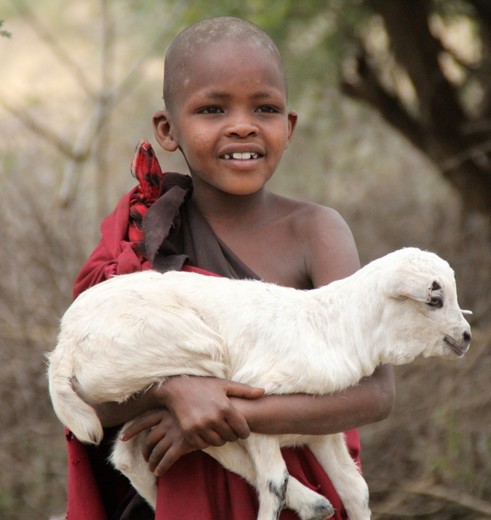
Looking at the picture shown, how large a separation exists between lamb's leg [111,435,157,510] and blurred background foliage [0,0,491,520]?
292 cm

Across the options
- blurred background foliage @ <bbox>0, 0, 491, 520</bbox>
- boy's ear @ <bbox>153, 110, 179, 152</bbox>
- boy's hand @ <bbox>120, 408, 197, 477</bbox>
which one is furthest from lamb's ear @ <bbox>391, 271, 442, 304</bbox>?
blurred background foliage @ <bbox>0, 0, 491, 520</bbox>

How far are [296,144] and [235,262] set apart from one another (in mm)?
6957

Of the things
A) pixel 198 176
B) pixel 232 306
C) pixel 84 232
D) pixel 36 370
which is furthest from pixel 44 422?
pixel 232 306

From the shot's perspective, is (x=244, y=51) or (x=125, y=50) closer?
(x=244, y=51)

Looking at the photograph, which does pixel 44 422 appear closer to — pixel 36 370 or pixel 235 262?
pixel 36 370

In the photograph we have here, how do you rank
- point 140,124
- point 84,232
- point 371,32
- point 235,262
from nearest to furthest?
point 235,262, point 84,232, point 371,32, point 140,124

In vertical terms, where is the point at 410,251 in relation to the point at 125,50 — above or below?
below

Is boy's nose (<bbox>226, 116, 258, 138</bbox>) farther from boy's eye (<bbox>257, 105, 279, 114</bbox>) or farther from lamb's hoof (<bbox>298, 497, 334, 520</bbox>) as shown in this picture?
lamb's hoof (<bbox>298, 497, 334, 520</bbox>)

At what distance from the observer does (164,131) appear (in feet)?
8.70

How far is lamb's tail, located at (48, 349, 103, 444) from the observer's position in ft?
6.78

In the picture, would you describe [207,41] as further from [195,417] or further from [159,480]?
[159,480]

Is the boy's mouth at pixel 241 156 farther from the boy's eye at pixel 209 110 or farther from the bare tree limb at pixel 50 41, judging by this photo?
the bare tree limb at pixel 50 41

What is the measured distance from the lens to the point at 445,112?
6.91m

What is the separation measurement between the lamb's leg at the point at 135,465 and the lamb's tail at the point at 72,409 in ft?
0.44
